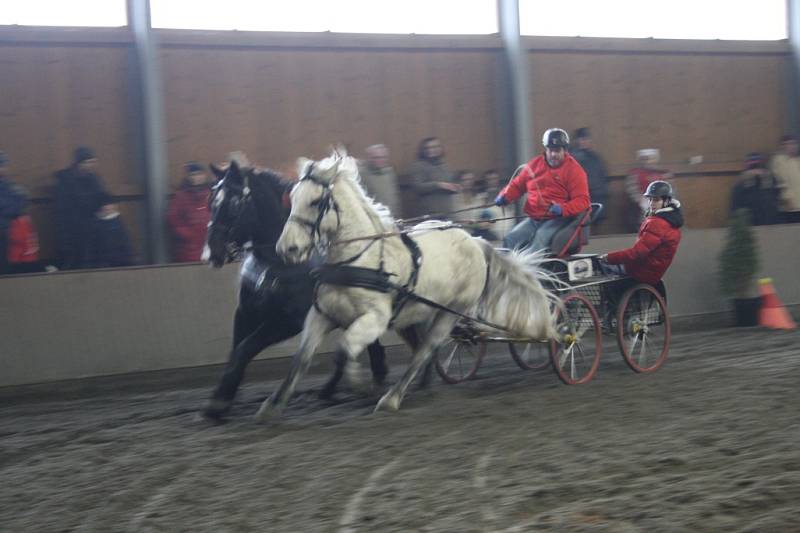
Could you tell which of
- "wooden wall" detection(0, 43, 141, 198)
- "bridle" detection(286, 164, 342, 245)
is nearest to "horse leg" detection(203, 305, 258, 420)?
"bridle" detection(286, 164, 342, 245)

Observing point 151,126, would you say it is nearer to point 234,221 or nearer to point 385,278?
point 234,221

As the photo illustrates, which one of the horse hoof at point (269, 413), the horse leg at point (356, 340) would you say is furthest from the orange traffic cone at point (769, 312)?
the horse hoof at point (269, 413)

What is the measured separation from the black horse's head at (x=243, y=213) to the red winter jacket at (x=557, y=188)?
2296 millimetres

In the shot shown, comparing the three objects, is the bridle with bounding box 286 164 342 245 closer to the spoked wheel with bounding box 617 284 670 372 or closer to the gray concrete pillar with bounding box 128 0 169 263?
the spoked wheel with bounding box 617 284 670 372

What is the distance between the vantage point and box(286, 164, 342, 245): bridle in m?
6.69

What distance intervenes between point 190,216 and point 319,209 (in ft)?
12.8

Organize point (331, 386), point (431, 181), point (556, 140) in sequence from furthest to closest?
point (431, 181)
point (556, 140)
point (331, 386)

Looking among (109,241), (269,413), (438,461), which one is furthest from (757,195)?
(438,461)

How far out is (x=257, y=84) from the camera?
11633 mm

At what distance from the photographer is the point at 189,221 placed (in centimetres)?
1034

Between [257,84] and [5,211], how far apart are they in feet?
10.6

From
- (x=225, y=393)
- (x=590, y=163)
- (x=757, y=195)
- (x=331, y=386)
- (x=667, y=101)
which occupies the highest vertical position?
(x=667, y=101)

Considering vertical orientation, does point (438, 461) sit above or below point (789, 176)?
below

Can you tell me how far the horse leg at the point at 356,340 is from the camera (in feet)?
21.9
